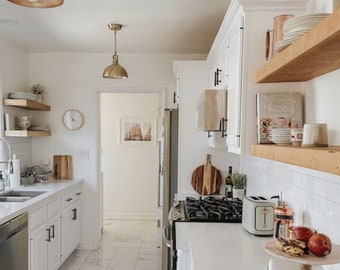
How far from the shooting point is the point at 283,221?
164cm

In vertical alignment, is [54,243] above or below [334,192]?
below

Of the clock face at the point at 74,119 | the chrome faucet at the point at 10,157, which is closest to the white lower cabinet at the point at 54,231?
the chrome faucet at the point at 10,157

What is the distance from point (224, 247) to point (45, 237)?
2019mm

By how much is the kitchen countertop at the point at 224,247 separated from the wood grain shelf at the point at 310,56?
763 mm

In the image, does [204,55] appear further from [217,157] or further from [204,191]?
[204,191]

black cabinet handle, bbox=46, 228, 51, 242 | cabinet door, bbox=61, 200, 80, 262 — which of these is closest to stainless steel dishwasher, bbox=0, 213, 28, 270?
black cabinet handle, bbox=46, 228, 51, 242

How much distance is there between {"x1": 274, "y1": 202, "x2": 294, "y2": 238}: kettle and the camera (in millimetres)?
1631

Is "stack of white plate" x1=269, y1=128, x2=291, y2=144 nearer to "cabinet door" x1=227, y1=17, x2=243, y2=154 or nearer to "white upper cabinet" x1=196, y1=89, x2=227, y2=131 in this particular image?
"cabinet door" x1=227, y1=17, x2=243, y2=154

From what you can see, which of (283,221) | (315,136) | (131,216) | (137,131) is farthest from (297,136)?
(131,216)

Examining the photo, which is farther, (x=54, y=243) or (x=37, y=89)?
(x=37, y=89)

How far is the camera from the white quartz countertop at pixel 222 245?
147 centimetres

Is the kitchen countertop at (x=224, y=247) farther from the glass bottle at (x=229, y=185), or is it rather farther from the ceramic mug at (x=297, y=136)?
the glass bottle at (x=229, y=185)

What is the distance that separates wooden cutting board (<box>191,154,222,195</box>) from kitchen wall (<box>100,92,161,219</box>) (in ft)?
8.20

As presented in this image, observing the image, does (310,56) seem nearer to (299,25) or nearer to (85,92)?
(299,25)
